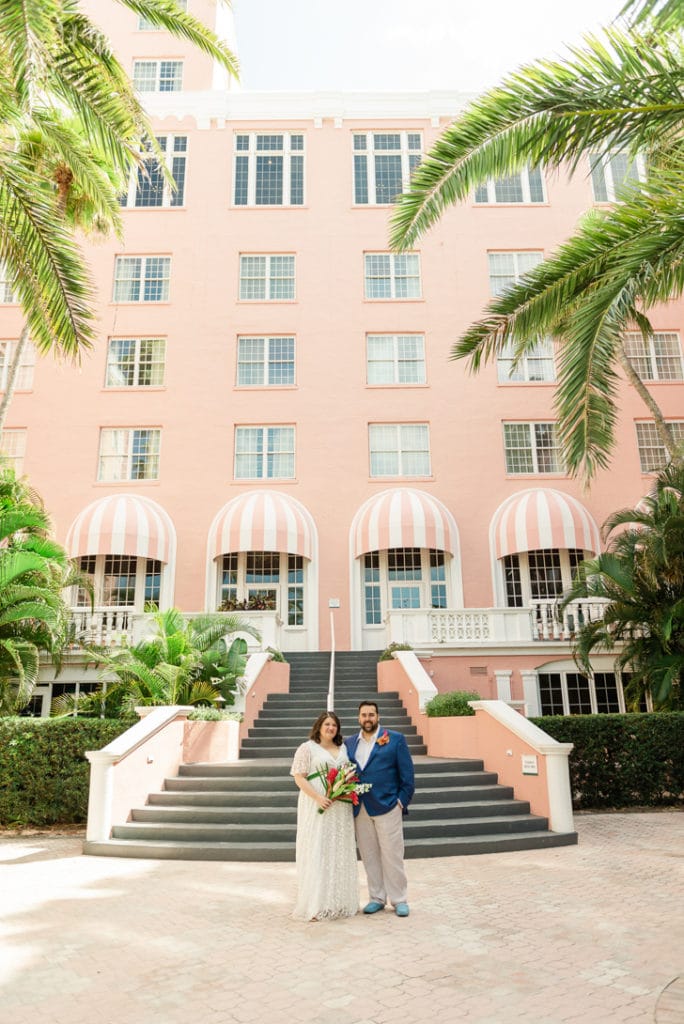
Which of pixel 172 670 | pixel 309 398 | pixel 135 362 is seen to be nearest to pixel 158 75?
pixel 135 362

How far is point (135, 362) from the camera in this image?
78.7 feet

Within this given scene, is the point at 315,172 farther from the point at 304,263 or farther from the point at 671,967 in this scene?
the point at 671,967

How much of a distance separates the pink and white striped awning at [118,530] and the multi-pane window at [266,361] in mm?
5549

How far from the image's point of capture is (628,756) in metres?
12.3

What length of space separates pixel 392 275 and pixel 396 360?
3.20 meters

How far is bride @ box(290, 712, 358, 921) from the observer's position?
6.21 metres

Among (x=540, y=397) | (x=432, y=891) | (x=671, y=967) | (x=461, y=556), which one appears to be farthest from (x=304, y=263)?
(x=671, y=967)

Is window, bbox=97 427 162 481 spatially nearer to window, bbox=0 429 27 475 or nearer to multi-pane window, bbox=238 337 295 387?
window, bbox=0 429 27 475

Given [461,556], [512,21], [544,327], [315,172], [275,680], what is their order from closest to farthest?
[512,21], [544,327], [275,680], [461,556], [315,172]

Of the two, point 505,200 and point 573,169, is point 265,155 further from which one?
point 573,169

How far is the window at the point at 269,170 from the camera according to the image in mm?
25672

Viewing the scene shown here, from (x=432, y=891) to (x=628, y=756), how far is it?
6409mm

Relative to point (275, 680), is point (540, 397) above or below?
above

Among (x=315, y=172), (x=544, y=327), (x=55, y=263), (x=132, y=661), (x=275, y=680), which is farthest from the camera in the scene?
(x=315, y=172)
